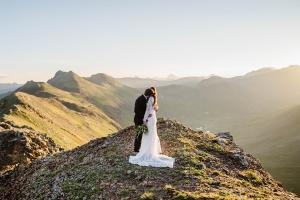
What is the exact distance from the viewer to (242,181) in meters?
28.5

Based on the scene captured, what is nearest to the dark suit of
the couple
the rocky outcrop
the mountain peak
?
the couple

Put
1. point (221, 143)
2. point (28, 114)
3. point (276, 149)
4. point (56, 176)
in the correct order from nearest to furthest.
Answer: point (56, 176)
point (221, 143)
point (28, 114)
point (276, 149)

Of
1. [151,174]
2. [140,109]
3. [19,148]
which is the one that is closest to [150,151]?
[151,174]

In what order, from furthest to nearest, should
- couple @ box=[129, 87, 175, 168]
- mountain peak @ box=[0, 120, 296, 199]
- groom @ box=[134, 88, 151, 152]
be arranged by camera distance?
groom @ box=[134, 88, 151, 152] < couple @ box=[129, 87, 175, 168] < mountain peak @ box=[0, 120, 296, 199]

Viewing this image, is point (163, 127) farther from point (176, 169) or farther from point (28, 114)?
point (28, 114)

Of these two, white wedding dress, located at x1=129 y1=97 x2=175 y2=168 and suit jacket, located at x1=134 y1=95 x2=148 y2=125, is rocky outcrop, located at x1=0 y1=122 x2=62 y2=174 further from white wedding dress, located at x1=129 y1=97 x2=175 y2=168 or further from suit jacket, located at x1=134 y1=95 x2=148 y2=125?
white wedding dress, located at x1=129 y1=97 x2=175 y2=168

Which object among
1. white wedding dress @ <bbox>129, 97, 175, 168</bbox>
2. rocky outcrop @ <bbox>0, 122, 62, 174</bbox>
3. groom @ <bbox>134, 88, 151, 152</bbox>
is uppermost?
groom @ <bbox>134, 88, 151, 152</bbox>

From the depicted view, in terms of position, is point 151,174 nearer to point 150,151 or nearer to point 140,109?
point 150,151

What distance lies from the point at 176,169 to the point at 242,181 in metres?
4.90

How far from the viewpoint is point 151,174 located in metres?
26.2

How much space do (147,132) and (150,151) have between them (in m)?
1.50

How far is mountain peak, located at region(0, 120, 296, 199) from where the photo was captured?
80.0 ft

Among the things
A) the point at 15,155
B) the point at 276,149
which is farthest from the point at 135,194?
the point at 276,149

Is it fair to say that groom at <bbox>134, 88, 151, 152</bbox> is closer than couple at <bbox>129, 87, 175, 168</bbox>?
No
